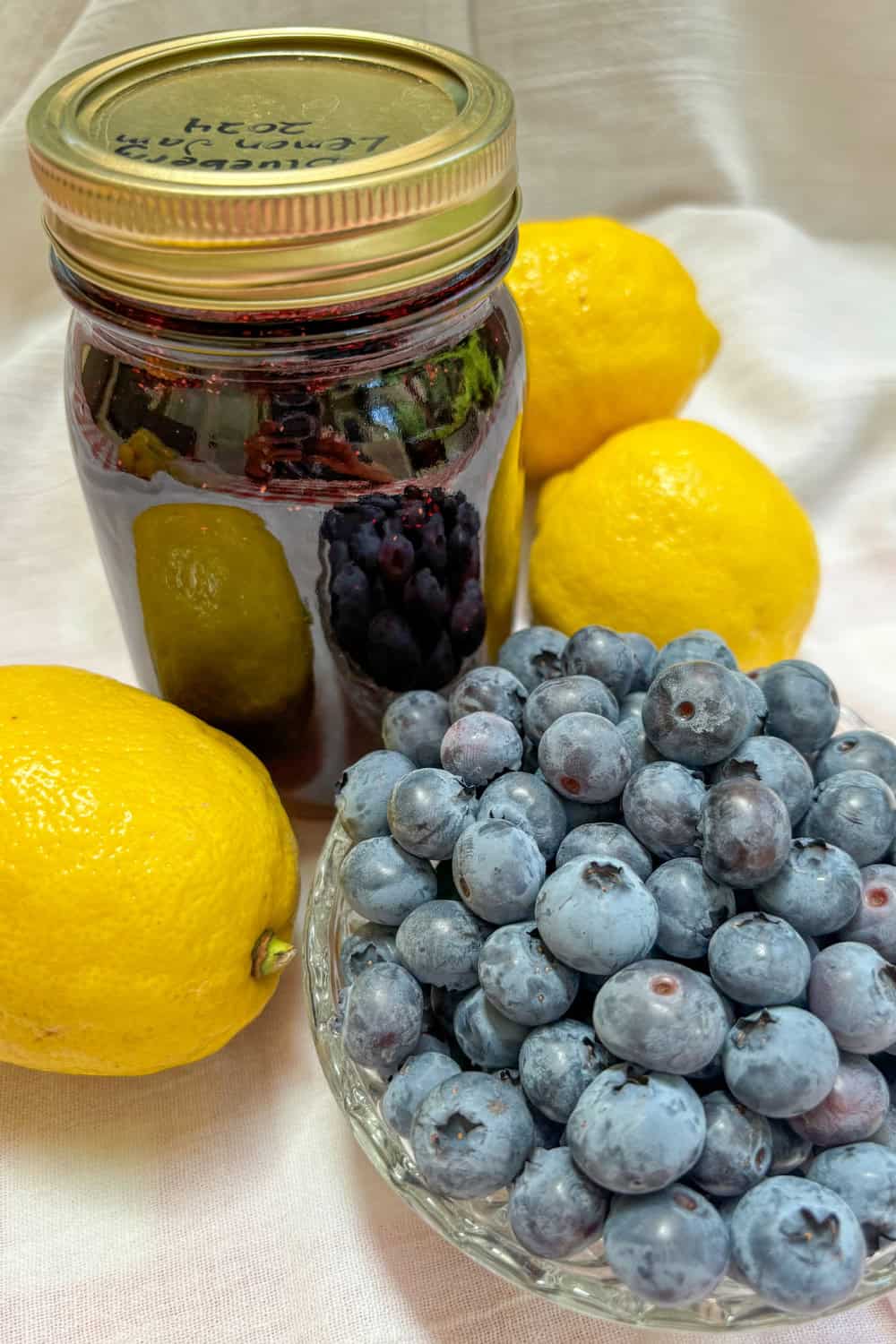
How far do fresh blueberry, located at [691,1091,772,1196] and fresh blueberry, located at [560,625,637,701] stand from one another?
0.66 ft

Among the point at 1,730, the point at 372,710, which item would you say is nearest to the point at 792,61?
the point at 372,710

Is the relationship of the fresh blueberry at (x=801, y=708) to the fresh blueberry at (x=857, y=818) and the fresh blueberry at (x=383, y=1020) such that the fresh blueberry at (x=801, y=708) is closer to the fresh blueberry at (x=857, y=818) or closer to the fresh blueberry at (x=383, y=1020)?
the fresh blueberry at (x=857, y=818)

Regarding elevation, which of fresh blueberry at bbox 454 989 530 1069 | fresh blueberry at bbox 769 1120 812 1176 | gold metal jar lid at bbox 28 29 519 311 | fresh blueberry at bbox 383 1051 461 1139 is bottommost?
fresh blueberry at bbox 769 1120 812 1176

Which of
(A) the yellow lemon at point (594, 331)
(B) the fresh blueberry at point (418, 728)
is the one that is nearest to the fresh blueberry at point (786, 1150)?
(B) the fresh blueberry at point (418, 728)

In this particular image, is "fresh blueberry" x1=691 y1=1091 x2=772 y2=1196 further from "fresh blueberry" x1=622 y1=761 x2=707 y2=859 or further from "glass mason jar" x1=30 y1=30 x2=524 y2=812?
"glass mason jar" x1=30 y1=30 x2=524 y2=812

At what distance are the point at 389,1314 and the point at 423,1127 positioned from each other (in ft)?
0.47

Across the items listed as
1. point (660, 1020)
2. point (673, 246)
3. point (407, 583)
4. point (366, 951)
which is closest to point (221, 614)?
point (407, 583)

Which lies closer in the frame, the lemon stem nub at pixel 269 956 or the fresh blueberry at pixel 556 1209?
the fresh blueberry at pixel 556 1209

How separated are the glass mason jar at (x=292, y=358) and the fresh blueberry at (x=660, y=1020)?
0.82 ft

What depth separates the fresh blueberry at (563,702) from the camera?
49cm

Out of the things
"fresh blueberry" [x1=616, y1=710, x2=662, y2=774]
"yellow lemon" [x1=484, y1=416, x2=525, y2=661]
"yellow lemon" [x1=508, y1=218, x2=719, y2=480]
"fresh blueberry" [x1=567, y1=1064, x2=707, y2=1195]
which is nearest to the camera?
"fresh blueberry" [x1=567, y1=1064, x2=707, y2=1195]

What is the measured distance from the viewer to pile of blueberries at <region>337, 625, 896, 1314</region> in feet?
1.24

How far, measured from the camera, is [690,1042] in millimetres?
380

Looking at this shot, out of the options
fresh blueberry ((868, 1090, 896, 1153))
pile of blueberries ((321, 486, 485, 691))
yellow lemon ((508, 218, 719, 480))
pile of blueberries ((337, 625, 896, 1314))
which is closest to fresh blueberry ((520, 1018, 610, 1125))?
pile of blueberries ((337, 625, 896, 1314))
